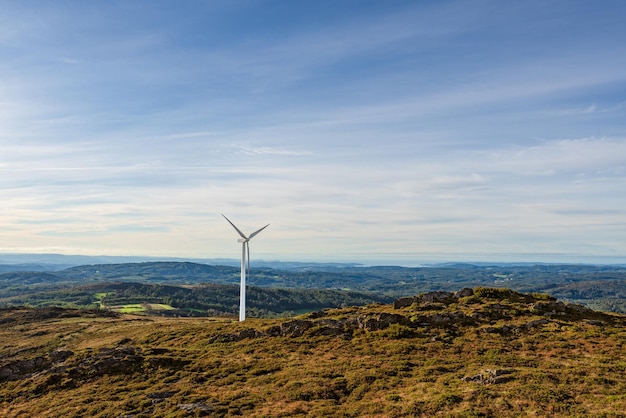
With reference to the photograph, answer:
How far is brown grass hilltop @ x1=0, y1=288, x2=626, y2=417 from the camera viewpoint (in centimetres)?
3691

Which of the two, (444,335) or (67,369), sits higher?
(444,335)

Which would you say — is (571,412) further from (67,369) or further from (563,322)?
(67,369)

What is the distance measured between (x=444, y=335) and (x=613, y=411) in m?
25.9

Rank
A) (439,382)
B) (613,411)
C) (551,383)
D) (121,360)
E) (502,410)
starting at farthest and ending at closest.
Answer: (121,360) < (439,382) < (551,383) < (502,410) < (613,411)

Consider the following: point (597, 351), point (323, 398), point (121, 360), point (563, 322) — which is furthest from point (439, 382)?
point (121, 360)

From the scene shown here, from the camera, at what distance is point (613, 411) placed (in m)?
31.5

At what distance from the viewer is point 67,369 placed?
186 ft

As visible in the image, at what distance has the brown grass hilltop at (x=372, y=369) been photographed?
36906 mm

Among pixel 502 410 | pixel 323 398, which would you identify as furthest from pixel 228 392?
pixel 502 410

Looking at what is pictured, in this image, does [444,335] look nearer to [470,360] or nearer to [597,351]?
[470,360]

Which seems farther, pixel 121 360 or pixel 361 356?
pixel 121 360

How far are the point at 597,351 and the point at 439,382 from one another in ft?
69.4

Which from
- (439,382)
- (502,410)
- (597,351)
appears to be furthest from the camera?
(597,351)

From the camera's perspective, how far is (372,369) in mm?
46719
